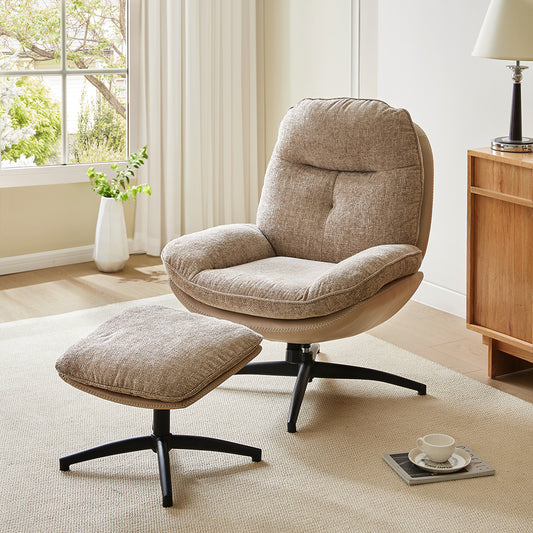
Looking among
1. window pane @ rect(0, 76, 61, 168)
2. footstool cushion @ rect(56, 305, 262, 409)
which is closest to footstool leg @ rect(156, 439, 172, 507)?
footstool cushion @ rect(56, 305, 262, 409)

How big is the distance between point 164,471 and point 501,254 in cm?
139

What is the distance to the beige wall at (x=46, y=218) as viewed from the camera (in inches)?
173

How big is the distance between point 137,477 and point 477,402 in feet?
3.86

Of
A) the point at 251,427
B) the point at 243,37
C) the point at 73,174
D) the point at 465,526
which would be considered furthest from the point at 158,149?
the point at 465,526

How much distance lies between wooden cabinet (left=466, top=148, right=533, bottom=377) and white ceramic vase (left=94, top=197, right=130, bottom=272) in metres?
2.09

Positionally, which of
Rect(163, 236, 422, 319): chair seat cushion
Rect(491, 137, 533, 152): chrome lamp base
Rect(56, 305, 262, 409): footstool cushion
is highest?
Rect(491, 137, 533, 152): chrome lamp base

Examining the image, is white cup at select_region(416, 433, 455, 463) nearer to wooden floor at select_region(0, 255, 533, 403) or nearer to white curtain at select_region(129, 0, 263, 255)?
wooden floor at select_region(0, 255, 533, 403)

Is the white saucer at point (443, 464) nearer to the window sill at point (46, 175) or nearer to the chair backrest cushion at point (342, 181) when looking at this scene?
the chair backrest cushion at point (342, 181)

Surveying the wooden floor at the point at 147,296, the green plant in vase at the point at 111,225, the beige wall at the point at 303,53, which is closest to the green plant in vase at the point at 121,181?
the green plant in vase at the point at 111,225

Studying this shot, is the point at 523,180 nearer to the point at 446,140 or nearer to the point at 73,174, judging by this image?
the point at 446,140

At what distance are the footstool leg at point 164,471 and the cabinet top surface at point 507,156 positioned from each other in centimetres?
144

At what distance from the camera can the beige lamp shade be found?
2.79 meters

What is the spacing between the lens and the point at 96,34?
14.9 feet

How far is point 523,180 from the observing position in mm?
2701
